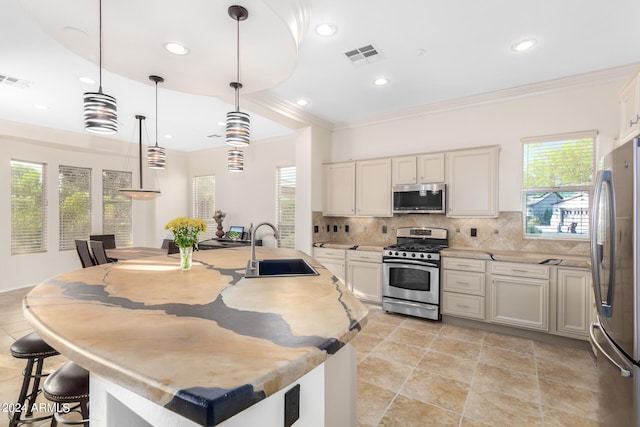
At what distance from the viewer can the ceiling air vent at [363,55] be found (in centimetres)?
303

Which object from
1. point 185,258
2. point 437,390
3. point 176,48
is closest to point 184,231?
point 185,258

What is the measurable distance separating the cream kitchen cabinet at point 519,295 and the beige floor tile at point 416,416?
1864 millimetres

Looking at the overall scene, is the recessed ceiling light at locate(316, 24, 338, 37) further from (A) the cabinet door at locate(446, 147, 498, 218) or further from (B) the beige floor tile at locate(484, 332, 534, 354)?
(B) the beige floor tile at locate(484, 332, 534, 354)

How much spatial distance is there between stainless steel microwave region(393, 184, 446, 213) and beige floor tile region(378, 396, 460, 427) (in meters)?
2.60

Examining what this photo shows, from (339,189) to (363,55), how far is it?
7.86 feet

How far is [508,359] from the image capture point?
305 cm

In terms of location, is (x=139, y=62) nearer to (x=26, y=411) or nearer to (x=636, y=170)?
(x=26, y=411)

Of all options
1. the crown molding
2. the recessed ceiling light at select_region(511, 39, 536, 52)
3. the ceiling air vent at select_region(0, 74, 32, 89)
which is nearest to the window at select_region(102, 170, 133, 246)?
the ceiling air vent at select_region(0, 74, 32, 89)

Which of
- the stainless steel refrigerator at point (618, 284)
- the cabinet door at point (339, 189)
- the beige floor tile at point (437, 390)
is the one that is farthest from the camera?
the cabinet door at point (339, 189)

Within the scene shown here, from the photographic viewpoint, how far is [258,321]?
121 centimetres

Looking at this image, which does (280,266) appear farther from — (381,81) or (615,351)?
(381,81)

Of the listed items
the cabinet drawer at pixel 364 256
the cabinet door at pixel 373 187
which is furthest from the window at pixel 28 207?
the cabinet door at pixel 373 187

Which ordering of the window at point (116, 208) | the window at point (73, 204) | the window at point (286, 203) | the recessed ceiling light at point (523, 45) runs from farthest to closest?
1. the window at point (116, 208)
2. the window at point (286, 203)
3. the window at point (73, 204)
4. the recessed ceiling light at point (523, 45)

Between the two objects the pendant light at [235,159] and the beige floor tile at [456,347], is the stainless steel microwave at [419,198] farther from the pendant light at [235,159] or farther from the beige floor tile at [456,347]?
the pendant light at [235,159]
